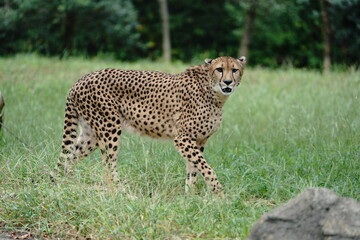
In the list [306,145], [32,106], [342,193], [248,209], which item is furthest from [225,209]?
[32,106]

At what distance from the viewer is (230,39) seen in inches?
858

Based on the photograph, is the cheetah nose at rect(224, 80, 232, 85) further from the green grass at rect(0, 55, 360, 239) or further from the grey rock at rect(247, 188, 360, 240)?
the grey rock at rect(247, 188, 360, 240)


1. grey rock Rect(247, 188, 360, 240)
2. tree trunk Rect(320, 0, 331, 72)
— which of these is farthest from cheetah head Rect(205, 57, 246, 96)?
tree trunk Rect(320, 0, 331, 72)

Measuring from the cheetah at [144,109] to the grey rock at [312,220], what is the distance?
1713 millimetres

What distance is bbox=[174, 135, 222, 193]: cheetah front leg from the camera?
503cm

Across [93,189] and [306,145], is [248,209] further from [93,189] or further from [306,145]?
[306,145]

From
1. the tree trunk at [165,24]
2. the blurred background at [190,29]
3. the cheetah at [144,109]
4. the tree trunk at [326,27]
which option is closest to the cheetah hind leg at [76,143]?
the cheetah at [144,109]

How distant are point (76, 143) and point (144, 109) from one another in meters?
0.71

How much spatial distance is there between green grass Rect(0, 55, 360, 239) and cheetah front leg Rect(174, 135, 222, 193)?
103 mm

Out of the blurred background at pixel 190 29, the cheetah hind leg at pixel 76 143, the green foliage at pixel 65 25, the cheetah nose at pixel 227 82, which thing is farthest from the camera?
the blurred background at pixel 190 29

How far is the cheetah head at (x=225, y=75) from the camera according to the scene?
5.16 metres

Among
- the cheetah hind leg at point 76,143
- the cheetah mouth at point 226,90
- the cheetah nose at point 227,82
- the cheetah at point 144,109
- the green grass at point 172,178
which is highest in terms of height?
the cheetah nose at point 227,82

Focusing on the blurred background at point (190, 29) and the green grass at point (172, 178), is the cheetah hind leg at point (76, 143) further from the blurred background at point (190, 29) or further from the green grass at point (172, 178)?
the blurred background at point (190, 29)

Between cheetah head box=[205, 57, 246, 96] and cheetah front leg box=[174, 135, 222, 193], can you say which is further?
cheetah head box=[205, 57, 246, 96]
